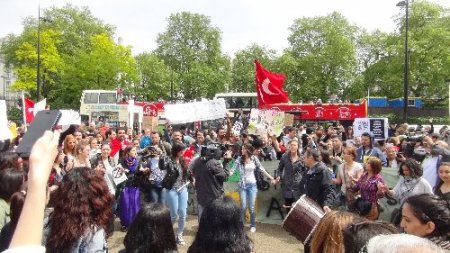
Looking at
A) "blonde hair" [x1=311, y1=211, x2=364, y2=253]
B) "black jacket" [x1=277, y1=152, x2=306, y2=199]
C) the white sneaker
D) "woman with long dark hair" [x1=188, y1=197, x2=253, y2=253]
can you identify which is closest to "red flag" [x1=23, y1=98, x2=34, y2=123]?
the white sneaker

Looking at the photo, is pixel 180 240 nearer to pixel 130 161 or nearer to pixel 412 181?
pixel 130 161

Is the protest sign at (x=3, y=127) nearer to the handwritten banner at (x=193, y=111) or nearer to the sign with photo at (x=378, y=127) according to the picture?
the handwritten banner at (x=193, y=111)

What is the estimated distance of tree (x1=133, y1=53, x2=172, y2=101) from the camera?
52.9m

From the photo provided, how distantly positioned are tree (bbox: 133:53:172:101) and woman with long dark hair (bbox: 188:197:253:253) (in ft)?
165

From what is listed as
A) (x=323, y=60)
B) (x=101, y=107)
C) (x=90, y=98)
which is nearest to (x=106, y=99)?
(x=101, y=107)

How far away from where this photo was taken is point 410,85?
1613 inches

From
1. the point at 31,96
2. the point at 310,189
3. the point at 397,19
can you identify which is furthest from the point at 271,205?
the point at 31,96

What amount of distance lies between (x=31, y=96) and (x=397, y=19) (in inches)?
1397

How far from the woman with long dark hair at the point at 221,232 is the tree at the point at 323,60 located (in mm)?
46664

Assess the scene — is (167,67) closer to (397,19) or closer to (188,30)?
(188,30)

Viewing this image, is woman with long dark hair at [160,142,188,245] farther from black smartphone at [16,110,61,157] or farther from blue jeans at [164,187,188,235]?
black smartphone at [16,110,61,157]

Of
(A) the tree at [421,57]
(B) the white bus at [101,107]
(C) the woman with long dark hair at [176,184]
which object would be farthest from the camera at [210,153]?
(A) the tree at [421,57]

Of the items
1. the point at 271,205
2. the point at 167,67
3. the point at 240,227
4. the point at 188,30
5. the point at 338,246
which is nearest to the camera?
the point at 338,246

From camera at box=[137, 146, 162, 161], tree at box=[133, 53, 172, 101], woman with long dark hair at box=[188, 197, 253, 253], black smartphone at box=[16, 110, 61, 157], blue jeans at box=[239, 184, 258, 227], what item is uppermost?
tree at box=[133, 53, 172, 101]
